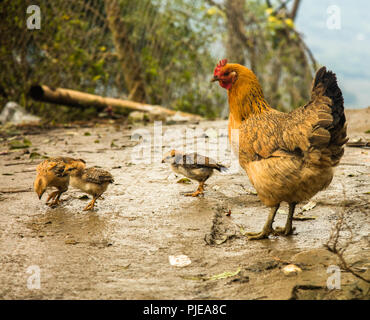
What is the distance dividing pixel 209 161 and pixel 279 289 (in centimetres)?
223

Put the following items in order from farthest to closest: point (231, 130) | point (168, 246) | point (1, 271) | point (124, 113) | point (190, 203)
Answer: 1. point (124, 113)
2. point (190, 203)
3. point (231, 130)
4. point (168, 246)
5. point (1, 271)

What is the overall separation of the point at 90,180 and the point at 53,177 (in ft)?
1.22

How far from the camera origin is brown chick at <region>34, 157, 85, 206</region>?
409 centimetres

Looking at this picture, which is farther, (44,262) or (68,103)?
(68,103)

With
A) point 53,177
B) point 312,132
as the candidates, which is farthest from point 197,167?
point 312,132

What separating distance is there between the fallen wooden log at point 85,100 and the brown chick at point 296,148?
6.40 m

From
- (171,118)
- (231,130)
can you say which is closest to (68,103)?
(171,118)

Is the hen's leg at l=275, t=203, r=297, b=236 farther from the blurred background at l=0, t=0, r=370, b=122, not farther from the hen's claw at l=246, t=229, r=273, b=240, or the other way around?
the blurred background at l=0, t=0, r=370, b=122

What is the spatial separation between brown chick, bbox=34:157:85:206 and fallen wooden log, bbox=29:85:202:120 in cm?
498

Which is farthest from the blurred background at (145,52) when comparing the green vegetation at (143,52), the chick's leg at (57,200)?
the chick's leg at (57,200)

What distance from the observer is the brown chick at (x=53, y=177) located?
4.09 m

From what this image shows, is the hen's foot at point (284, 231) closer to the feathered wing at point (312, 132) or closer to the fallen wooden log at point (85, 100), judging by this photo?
the feathered wing at point (312, 132)
